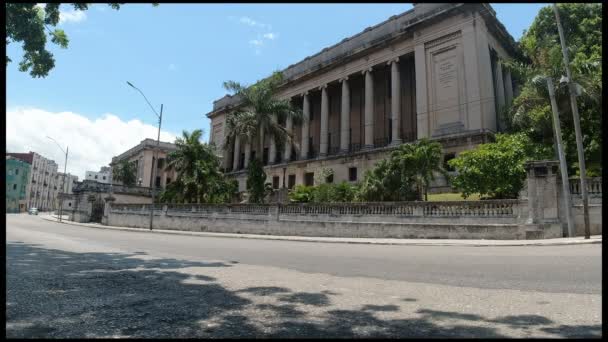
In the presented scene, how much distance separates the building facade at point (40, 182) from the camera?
92.1 metres

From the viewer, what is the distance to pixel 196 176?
34594 millimetres

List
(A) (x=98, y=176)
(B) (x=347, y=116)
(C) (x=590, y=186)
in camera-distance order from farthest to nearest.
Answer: (A) (x=98, y=176)
(B) (x=347, y=116)
(C) (x=590, y=186)

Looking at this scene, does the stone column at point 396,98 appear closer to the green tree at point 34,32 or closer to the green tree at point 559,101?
the green tree at point 559,101

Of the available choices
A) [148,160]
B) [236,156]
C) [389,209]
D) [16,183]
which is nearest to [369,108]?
[389,209]

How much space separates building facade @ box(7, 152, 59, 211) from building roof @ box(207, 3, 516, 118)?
7678 centimetres

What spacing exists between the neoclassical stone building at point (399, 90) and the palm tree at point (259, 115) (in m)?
3.24

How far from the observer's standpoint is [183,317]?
4.61 metres

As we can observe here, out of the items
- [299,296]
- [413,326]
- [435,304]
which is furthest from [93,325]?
[435,304]

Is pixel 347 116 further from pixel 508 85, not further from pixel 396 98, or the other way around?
pixel 508 85

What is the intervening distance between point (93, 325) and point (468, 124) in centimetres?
3148

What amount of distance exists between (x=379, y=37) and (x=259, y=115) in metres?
18.2

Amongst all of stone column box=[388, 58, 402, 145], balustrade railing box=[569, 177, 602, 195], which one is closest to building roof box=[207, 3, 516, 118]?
stone column box=[388, 58, 402, 145]

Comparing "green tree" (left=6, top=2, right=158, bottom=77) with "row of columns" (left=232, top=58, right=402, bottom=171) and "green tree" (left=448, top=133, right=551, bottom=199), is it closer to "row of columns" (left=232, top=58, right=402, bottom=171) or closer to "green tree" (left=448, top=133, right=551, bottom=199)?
"green tree" (left=448, top=133, right=551, bottom=199)

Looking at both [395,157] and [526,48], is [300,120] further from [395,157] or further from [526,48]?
[526,48]
